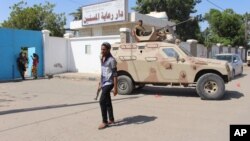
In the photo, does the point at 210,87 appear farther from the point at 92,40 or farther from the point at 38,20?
the point at 38,20

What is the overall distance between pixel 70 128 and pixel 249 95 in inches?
327

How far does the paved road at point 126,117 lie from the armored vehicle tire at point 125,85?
0.41 meters

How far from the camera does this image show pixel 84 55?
25359mm

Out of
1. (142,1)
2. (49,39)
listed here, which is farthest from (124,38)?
(142,1)

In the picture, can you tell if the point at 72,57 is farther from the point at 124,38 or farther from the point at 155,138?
the point at 155,138

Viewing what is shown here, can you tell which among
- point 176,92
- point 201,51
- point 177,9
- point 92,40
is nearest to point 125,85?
point 176,92

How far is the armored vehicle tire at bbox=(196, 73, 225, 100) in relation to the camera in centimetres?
1267

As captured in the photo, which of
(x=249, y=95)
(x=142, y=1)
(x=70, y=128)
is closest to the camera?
(x=70, y=128)

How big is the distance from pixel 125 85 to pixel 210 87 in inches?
133

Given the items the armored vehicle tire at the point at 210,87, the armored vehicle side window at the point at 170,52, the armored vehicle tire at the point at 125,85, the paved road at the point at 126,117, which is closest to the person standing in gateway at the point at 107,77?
the paved road at the point at 126,117

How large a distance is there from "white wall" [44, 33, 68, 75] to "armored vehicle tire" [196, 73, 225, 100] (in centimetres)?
1370

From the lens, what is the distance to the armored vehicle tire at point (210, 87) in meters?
12.7

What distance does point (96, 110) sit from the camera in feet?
34.0

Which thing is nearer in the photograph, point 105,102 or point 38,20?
point 105,102
